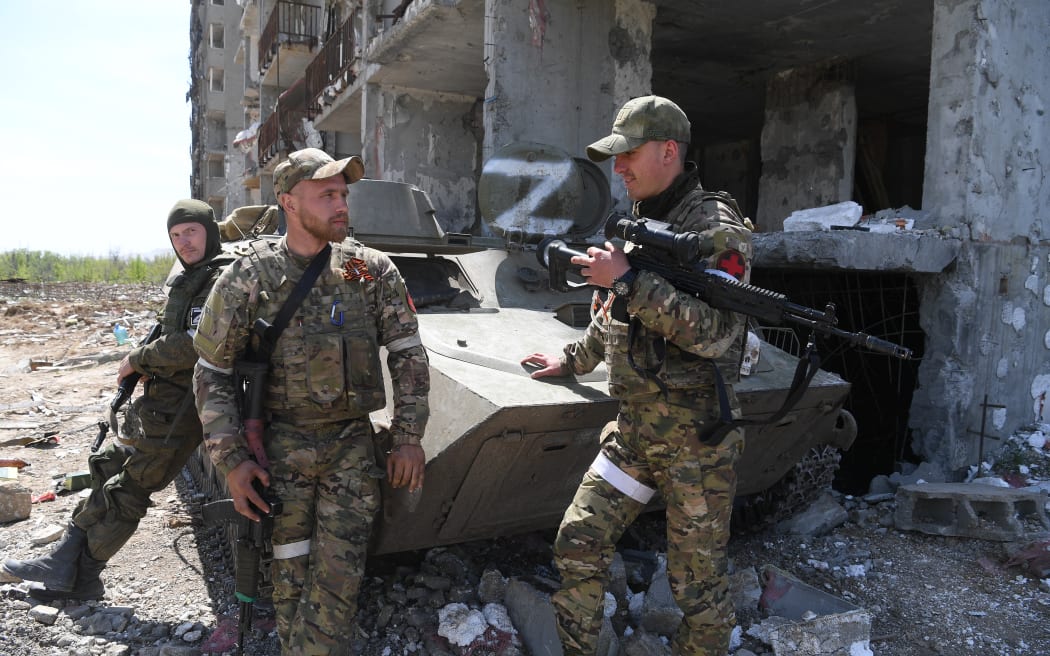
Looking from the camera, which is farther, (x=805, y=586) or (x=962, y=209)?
(x=962, y=209)

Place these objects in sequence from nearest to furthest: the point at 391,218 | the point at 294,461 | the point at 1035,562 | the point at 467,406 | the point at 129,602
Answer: the point at 294,461
the point at 467,406
the point at 129,602
the point at 1035,562
the point at 391,218

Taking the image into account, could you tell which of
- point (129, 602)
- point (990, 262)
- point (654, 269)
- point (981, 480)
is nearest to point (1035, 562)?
point (981, 480)

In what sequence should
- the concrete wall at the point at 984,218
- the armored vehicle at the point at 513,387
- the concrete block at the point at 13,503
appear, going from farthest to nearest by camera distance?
the concrete wall at the point at 984,218 → the concrete block at the point at 13,503 → the armored vehicle at the point at 513,387

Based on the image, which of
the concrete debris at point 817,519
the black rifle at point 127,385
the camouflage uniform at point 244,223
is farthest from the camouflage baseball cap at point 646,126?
the concrete debris at point 817,519

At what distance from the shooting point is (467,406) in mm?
2848

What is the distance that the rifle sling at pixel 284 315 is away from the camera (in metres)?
2.47

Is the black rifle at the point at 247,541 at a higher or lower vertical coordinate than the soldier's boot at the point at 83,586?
higher

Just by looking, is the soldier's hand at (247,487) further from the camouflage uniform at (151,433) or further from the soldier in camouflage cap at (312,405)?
the camouflage uniform at (151,433)

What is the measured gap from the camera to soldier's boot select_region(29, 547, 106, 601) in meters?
3.44

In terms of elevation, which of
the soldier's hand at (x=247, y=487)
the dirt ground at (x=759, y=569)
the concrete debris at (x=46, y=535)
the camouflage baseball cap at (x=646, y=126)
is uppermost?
the camouflage baseball cap at (x=646, y=126)

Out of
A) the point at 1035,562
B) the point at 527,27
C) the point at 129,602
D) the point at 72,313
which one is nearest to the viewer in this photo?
the point at 129,602

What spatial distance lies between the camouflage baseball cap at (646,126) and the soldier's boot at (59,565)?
2613mm

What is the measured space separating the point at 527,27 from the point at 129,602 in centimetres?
526

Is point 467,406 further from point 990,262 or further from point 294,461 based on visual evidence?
point 990,262
